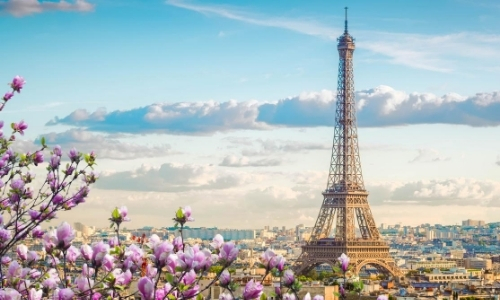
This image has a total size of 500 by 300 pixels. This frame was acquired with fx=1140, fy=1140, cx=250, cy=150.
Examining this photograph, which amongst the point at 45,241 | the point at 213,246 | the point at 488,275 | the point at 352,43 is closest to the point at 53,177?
the point at 45,241

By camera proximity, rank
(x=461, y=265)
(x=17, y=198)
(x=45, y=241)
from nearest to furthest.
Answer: (x=45, y=241), (x=17, y=198), (x=461, y=265)

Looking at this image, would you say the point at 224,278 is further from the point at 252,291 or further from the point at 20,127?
the point at 20,127

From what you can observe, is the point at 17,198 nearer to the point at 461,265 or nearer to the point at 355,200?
the point at 355,200

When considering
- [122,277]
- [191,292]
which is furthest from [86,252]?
[191,292]

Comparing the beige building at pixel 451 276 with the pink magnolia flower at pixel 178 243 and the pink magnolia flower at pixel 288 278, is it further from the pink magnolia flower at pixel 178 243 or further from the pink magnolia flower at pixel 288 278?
the pink magnolia flower at pixel 288 278

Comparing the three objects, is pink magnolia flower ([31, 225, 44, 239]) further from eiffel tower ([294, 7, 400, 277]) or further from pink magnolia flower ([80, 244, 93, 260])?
eiffel tower ([294, 7, 400, 277])
